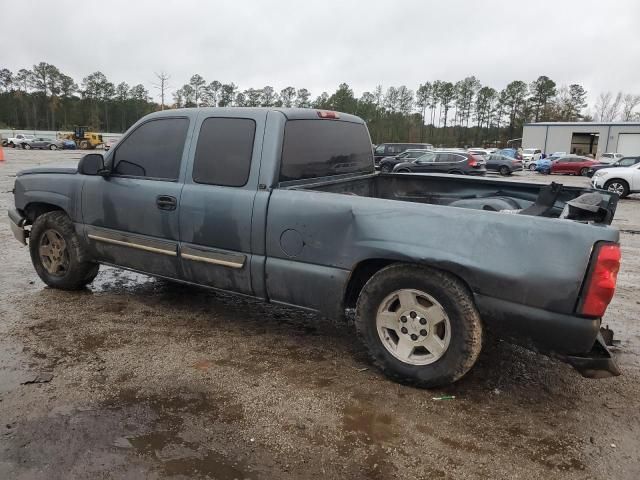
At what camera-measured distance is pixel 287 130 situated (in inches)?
153

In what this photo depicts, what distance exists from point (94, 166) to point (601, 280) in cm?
416

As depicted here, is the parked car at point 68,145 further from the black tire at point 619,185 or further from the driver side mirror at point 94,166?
the driver side mirror at point 94,166

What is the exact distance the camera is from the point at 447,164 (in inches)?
942

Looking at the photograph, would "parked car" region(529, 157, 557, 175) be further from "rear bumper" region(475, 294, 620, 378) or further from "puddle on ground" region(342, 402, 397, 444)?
"puddle on ground" region(342, 402, 397, 444)

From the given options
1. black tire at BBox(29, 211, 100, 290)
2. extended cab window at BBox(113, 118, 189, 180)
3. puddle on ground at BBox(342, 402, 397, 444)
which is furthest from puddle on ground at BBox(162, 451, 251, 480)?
black tire at BBox(29, 211, 100, 290)

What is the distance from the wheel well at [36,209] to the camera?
17.1 feet

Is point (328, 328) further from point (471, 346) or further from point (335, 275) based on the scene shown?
point (471, 346)

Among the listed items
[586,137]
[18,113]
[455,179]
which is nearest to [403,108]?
[586,137]

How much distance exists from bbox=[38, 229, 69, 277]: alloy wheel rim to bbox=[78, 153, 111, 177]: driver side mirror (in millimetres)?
911

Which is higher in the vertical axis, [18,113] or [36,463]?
[18,113]

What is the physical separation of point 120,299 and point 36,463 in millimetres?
2652

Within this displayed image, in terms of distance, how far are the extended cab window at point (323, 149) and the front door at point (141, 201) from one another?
960 mm

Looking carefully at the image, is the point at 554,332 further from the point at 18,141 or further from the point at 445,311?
the point at 18,141

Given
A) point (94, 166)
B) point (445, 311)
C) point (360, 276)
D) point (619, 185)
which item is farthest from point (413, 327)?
point (619, 185)
